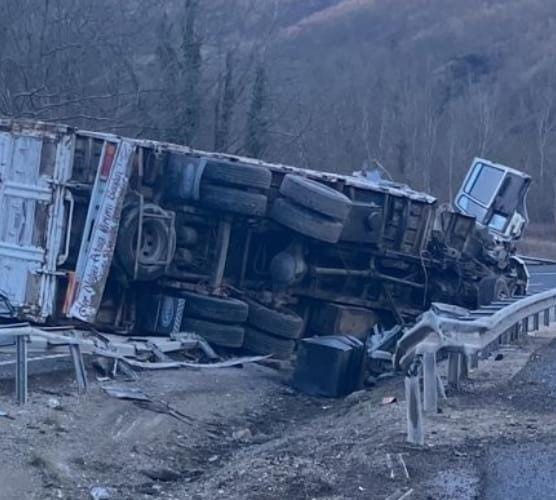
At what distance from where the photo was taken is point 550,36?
97.5m

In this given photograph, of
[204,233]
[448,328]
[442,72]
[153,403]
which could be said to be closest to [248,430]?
[153,403]

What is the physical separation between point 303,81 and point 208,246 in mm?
37874

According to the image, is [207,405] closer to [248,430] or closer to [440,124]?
[248,430]

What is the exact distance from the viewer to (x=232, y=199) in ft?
46.4

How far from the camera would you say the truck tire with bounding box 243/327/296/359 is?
14680 mm

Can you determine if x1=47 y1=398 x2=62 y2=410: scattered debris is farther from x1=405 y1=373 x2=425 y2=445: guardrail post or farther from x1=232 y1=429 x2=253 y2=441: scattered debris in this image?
x1=405 y1=373 x2=425 y2=445: guardrail post

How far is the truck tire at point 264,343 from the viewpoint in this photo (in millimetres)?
14680

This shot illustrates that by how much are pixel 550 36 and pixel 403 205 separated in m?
85.0

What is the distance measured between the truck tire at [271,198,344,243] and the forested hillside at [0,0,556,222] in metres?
10.6

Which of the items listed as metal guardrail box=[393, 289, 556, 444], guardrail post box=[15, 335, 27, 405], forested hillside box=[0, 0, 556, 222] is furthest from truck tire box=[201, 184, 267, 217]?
forested hillside box=[0, 0, 556, 222]

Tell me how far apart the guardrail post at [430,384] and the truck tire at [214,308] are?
510 cm

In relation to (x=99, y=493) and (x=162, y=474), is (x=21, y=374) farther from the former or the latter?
(x=99, y=493)

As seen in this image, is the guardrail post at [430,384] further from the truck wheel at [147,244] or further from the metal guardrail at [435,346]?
the truck wheel at [147,244]

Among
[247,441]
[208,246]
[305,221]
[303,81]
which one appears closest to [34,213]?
[208,246]
